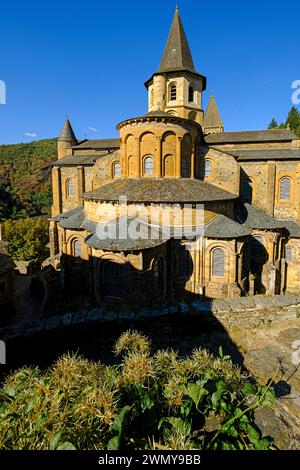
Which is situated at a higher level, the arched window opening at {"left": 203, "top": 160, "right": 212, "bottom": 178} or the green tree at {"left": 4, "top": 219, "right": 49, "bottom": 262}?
the arched window opening at {"left": 203, "top": 160, "right": 212, "bottom": 178}

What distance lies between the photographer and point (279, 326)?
34.2 feet

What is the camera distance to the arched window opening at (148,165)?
20.9 metres

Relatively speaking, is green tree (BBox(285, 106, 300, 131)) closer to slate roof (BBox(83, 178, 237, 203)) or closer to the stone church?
the stone church

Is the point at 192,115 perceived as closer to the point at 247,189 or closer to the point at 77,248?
the point at 247,189

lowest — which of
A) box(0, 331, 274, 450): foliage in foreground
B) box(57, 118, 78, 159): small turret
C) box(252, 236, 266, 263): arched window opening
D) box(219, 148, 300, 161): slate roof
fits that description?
box(252, 236, 266, 263): arched window opening

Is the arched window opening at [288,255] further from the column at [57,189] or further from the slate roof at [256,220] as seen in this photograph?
the column at [57,189]

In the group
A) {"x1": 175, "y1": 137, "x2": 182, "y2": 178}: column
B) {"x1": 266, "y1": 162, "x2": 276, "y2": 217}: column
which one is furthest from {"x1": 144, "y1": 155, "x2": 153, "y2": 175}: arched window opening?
{"x1": 266, "y1": 162, "x2": 276, "y2": 217}: column

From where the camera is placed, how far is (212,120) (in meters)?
43.8

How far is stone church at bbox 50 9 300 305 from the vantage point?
16.2 metres

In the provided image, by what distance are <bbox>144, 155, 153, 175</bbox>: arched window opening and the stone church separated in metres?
0.08

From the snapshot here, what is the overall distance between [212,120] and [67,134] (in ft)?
74.2

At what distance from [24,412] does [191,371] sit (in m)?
2.16

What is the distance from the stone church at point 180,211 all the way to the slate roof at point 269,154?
0.27 feet
